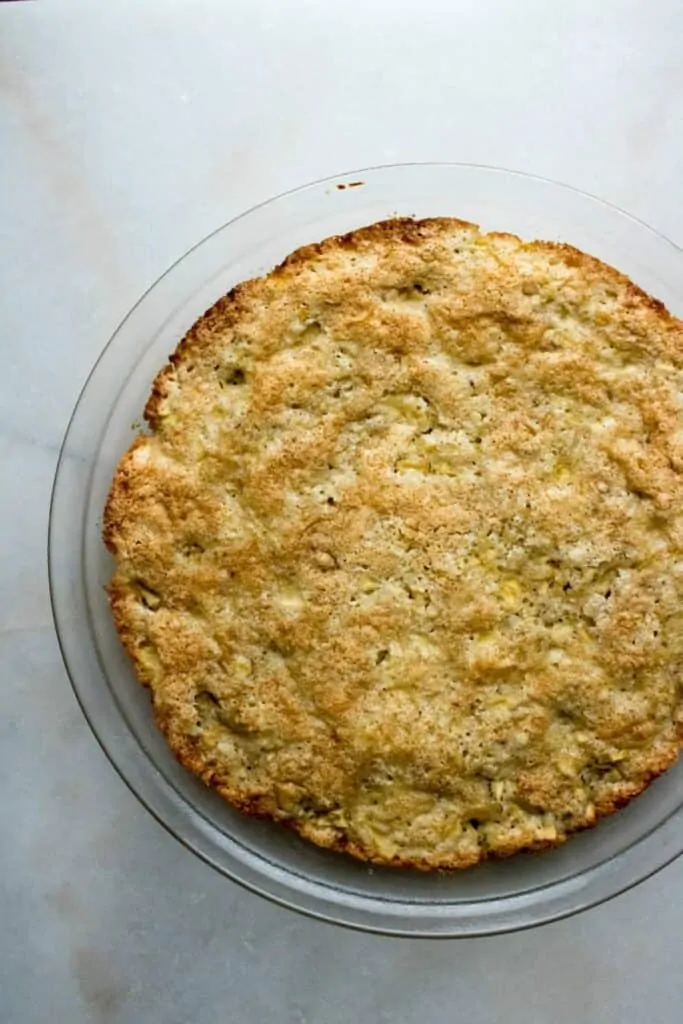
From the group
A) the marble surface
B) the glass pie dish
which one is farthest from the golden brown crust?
the marble surface

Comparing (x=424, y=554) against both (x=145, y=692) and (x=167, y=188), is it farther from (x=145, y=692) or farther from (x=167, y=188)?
(x=167, y=188)

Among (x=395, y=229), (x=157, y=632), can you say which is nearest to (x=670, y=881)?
(x=157, y=632)

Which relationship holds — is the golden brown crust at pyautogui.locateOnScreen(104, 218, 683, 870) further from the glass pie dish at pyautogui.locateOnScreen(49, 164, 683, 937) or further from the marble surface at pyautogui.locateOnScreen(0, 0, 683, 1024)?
the marble surface at pyautogui.locateOnScreen(0, 0, 683, 1024)

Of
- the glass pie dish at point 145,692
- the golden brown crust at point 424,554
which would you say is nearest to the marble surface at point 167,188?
the glass pie dish at point 145,692

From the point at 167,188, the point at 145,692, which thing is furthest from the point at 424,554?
the point at 167,188

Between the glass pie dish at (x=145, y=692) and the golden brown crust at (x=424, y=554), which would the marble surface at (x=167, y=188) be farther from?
the golden brown crust at (x=424, y=554)
